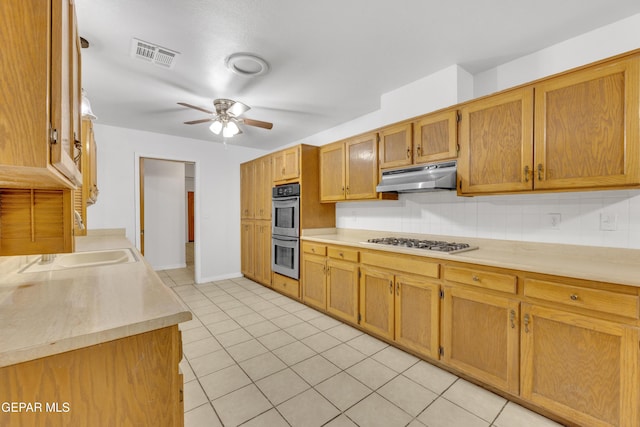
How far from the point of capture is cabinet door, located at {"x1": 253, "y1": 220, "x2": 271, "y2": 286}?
4262 millimetres

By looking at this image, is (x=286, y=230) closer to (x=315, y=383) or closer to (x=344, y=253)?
(x=344, y=253)

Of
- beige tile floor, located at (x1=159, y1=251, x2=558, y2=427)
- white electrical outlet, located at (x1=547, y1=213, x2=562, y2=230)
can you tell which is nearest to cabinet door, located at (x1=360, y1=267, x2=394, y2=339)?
beige tile floor, located at (x1=159, y1=251, x2=558, y2=427)

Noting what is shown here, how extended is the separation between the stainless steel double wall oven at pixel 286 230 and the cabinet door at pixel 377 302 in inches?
45.5

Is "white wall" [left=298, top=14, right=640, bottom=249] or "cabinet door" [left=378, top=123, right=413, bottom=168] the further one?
"cabinet door" [left=378, top=123, right=413, bottom=168]

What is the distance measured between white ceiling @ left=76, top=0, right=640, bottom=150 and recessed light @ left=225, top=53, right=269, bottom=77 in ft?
0.19

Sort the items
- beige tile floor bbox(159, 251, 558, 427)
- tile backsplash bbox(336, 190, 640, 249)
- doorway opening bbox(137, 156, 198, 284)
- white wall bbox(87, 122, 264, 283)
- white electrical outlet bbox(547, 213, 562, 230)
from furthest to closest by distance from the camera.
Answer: doorway opening bbox(137, 156, 198, 284)
white wall bbox(87, 122, 264, 283)
white electrical outlet bbox(547, 213, 562, 230)
tile backsplash bbox(336, 190, 640, 249)
beige tile floor bbox(159, 251, 558, 427)

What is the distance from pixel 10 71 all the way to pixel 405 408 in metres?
2.30

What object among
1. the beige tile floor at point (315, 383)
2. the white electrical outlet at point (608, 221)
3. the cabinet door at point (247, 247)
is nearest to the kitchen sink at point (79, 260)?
the beige tile floor at point (315, 383)

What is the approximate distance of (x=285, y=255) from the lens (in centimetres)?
388

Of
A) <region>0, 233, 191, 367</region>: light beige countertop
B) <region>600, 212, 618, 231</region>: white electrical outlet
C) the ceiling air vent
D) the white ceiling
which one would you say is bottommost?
<region>0, 233, 191, 367</region>: light beige countertop

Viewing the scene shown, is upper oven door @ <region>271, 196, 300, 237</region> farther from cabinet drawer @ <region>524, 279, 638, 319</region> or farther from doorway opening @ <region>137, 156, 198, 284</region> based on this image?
cabinet drawer @ <region>524, 279, 638, 319</region>

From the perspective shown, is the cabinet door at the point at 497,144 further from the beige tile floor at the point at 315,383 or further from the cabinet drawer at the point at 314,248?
the cabinet drawer at the point at 314,248

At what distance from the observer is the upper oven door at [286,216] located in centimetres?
365

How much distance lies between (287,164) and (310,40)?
196cm
